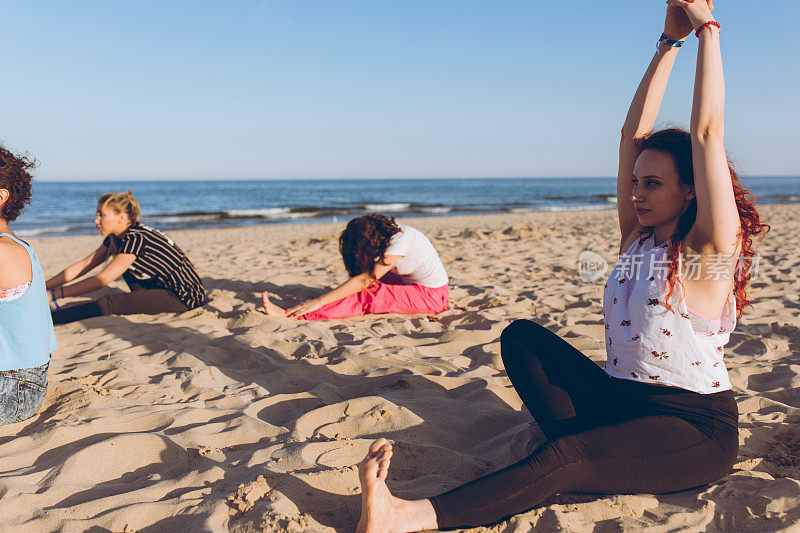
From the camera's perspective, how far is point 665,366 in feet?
6.50

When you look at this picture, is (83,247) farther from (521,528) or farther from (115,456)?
(521,528)

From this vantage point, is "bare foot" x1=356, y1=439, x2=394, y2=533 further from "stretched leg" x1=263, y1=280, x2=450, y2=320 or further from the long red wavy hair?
"stretched leg" x1=263, y1=280, x2=450, y2=320

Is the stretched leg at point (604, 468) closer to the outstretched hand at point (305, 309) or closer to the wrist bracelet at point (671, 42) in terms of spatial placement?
the wrist bracelet at point (671, 42)

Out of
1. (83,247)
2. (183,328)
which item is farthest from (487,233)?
(83,247)

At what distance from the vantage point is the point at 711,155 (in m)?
1.79

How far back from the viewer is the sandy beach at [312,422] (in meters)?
1.91

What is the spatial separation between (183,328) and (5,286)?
1.96 metres

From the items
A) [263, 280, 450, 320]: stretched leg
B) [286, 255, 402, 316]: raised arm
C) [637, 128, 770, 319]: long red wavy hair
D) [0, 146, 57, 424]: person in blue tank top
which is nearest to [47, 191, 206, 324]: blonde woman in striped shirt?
[263, 280, 450, 320]: stretched leg

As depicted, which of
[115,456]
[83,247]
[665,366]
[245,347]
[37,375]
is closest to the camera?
[665,366]

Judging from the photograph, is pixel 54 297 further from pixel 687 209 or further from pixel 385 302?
pixel 687 209

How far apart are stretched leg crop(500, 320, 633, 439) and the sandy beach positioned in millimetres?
252

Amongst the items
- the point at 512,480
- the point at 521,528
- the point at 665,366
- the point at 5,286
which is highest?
the point at 5,286

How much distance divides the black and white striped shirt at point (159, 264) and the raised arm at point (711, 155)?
4299 millimetres

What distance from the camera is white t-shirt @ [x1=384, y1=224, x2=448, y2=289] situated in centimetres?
464
